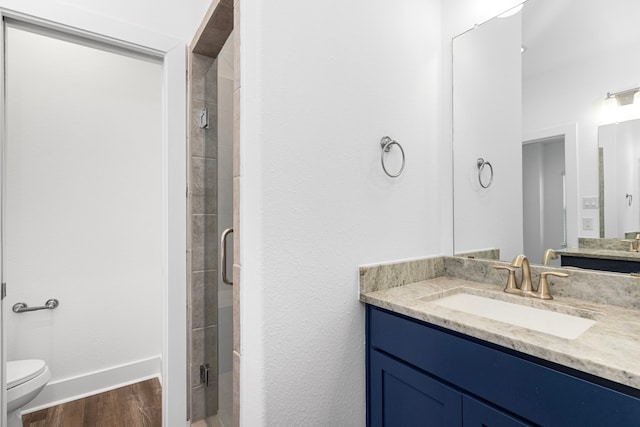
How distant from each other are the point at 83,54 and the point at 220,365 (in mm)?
2373

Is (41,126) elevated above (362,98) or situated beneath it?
elevated above

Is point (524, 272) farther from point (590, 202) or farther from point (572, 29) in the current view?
point (572, 29)

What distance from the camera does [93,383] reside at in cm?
228

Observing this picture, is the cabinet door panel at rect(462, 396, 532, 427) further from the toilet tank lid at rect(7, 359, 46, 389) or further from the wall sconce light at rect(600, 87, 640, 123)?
the toilet tank lid at rect(7, 359, 46, 389)

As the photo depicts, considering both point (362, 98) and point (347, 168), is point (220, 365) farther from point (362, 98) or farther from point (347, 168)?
point (362, 98)

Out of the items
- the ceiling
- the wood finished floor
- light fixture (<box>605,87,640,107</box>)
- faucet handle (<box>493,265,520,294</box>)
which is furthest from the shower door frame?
light fixture (<box>605,87,640,107</box>)

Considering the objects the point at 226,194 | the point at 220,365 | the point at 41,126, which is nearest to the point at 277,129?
the point at 226,194

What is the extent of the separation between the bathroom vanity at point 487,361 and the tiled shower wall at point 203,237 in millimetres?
933

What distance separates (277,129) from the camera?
3.34ft

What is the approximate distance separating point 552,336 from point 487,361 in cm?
17

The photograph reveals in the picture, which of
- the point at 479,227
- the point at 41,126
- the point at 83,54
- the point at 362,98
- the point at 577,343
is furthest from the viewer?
the point at 83,54

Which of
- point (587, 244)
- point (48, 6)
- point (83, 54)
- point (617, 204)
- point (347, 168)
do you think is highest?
point (83, 54)

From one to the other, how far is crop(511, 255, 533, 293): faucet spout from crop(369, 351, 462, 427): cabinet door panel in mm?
541

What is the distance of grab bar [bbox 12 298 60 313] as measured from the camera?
2.05 metres
